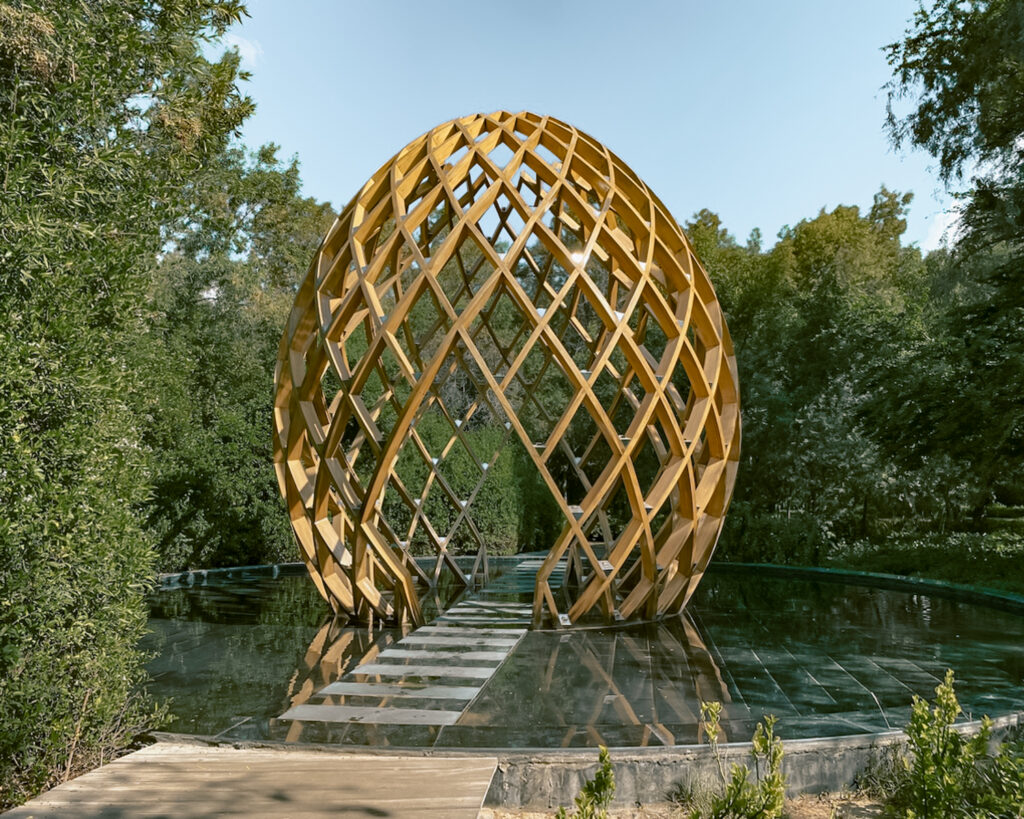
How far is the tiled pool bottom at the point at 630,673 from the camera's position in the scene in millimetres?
4215

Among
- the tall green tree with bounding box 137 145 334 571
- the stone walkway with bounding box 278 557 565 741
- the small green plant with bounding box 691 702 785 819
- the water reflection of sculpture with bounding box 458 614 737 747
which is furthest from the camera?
the tall green tree with bounding box 137 145 334 571

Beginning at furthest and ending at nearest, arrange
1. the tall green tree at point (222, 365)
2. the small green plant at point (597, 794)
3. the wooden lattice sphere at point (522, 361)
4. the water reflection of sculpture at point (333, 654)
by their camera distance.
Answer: the tall green tree at point (222, 365), the wooden lattice sphere at point (522, 361), the water reflection of sculpture at point (333, 654), the small green plant at point (597, 794)

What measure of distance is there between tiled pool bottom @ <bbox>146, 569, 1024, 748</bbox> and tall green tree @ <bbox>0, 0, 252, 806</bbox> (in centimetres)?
80

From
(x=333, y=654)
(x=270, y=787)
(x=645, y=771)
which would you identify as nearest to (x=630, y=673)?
(x=645, y=771)

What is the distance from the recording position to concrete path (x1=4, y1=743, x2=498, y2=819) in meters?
3.07

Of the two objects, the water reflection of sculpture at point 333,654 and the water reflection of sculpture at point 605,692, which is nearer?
the water reflection of sculpture at point 605,692

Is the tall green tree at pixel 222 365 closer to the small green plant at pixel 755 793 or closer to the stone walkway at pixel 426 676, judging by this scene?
the stone walkway at pixel 426 676

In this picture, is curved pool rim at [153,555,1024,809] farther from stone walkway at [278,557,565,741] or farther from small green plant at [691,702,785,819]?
small green plant at [691,702,785,819]

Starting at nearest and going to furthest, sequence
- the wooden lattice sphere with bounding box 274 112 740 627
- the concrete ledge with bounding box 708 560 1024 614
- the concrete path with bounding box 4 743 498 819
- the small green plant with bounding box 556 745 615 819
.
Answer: the small green plant with bounding box 556 745 615 819, the concrete path with bounding box 4 743 498 819, the wooden lattice sphere with bounding box 274 112 740 627, the concrete ledge with bounding box 708 560 1024 614

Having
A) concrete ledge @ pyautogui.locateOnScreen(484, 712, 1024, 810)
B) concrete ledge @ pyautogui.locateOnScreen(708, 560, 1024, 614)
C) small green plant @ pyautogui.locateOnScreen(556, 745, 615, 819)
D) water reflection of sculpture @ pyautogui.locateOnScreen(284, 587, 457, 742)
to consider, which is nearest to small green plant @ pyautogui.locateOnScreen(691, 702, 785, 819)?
small green plant @ pyautogui.locateOnScreen(556, 745, 615, 819)

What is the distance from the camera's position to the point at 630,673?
551cm

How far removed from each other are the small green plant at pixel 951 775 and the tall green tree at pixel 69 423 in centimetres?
373

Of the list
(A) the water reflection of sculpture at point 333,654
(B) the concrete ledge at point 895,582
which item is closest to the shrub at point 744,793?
(A) the water reflection of sculpture at point 333,654

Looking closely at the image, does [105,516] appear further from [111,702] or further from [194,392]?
[194,392]
